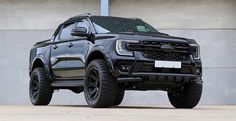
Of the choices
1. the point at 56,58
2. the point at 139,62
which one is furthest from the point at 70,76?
the point at 139,62

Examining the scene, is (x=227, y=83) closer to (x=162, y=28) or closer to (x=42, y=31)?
(x=162, y=28)

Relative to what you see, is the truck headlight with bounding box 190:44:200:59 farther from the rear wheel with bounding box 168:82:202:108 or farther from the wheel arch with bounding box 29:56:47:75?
the wheel arch with bounding box 29:56:47:75

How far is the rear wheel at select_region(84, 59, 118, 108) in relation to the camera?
32.4 feet

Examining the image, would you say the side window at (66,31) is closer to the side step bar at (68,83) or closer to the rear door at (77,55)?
the rear door at (77,55)

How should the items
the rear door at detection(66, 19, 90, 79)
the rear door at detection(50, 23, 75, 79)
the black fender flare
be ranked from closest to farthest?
the rear door at detection(66, 19, 90, 79) → the rear door at detection(50, 23, 75, 79) → the black fender flare

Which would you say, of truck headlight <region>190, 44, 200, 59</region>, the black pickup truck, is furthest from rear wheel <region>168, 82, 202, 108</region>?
truck headlight <region>190, 44, 200, 59</region>

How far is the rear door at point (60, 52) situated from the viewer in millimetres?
11664

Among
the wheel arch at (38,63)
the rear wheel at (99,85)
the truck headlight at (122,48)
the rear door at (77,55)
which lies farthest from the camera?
the wheel arch at (38,63)

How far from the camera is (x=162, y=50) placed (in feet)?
33.6

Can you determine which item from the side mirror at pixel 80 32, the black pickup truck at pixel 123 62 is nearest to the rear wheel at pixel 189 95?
the black pickup truck at pixel 123 62

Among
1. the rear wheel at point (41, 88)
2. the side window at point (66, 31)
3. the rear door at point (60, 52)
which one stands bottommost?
the rear wheel at point (41, 88)

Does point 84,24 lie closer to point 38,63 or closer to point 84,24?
point 84,24

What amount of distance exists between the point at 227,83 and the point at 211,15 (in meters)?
1.96

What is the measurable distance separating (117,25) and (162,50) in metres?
1.32
